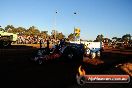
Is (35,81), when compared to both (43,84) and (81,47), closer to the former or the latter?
(43,84)

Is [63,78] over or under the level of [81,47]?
under

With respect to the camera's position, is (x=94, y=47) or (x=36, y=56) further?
(x=94, y=47)

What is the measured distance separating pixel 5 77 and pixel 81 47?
11.2 metres

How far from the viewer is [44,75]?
42.7 feet

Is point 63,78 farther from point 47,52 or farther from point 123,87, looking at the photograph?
point 47,52

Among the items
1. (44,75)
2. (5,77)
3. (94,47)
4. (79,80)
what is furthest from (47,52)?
(94,47)

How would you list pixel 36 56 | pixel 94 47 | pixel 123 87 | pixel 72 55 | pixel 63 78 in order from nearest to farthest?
1. pixel 123 87
2. pixel 63 78
3. pixel 36 56
4. pixel 72 55
5. pixel 94 47

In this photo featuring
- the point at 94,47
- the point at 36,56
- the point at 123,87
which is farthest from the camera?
the point at 94,47

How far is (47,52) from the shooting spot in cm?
1784

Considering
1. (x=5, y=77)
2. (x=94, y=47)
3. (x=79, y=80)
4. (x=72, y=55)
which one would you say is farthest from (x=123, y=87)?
(x=94, y=47)

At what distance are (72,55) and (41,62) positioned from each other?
14.1 ft

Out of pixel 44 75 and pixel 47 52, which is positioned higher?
pixel 47 52

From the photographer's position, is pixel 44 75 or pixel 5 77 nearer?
pixel 5 77

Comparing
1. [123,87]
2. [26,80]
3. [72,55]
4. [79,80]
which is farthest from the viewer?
[72,55]
